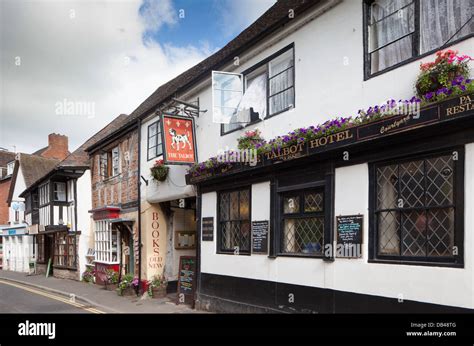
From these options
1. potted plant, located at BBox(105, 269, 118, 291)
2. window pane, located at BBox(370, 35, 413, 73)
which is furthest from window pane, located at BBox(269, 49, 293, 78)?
potted plant, located at BBox(105, 269, 118, 291)

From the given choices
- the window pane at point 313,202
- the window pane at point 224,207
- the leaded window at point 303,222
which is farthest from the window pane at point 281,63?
the window pane at point 224,207

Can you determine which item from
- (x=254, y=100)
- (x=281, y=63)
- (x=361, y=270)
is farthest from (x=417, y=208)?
(x=254, y=100)

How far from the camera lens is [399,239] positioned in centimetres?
595

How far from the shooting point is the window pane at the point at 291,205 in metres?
7.98

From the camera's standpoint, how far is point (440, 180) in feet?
17.9

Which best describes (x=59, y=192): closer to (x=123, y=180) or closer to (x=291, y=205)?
(x=123, y=180)

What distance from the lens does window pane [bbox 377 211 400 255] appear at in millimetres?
5992

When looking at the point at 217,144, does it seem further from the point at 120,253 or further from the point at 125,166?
the point at 120,253

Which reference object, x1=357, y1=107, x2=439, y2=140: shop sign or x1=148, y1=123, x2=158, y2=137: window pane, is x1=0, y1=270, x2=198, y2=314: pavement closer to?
x1=148, y1=123, x2=158, y2=137: window pane

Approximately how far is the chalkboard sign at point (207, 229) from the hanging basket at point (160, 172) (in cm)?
266

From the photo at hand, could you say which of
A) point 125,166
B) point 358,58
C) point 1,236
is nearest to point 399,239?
point 358,58

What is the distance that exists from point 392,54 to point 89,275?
54.7ft

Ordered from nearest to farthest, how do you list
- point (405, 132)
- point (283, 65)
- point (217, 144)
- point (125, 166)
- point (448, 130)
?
point (448, 130), point (405, 132), point (283, 65), point (217, 144), point (125, 166)
